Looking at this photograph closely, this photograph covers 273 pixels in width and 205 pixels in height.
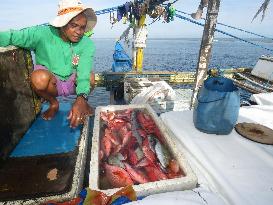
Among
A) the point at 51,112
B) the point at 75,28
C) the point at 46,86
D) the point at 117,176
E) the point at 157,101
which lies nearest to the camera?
the point at 117,176

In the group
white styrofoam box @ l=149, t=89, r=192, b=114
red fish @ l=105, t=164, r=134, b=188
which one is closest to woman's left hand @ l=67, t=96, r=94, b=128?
red fish @ l=105, t=164, r=134, b=188

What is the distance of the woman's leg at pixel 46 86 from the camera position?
12.4 ft

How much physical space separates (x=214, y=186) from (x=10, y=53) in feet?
10.7

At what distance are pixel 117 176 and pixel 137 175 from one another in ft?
0.70

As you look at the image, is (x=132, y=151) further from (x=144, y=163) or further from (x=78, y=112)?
(x=78, y=112)

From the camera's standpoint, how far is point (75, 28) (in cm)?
374

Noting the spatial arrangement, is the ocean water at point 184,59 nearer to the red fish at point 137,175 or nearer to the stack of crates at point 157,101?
the stack of crates at point 157,101

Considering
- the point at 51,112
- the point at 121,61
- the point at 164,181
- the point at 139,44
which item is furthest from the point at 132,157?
the point at 121,61

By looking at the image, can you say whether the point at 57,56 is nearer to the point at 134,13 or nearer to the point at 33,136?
the point at 33,136

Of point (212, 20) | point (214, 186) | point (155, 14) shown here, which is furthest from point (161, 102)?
point (155, 14)

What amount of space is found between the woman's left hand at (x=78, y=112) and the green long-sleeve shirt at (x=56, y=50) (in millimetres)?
322

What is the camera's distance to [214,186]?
2107 mm

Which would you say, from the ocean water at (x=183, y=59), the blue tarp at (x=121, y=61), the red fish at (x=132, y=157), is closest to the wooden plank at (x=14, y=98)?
the red fish at (x=132, y=157)

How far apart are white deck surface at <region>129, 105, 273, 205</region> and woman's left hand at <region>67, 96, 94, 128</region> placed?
53.2 inches
